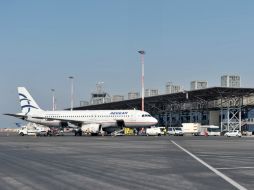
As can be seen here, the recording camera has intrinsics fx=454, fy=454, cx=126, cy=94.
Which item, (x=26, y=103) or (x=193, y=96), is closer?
(x=26, y=103)

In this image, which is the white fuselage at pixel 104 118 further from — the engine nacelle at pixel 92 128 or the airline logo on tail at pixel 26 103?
the airline logo on tail at pixel 26 103

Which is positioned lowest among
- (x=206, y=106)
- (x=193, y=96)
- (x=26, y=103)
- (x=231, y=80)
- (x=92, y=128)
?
(x=92, y=128)

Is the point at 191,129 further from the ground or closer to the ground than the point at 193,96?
closer to the ground

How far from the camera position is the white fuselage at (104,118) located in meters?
72.7

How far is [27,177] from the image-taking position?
14.8 meters

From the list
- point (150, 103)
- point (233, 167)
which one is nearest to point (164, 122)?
point (150, 103)

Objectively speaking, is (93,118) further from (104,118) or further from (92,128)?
(92,128)

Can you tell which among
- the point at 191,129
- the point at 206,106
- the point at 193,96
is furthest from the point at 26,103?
the point at 206,106

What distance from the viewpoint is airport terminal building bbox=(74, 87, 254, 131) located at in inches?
3628

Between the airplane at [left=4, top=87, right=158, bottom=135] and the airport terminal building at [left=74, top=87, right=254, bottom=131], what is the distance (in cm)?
2072

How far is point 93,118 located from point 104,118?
2322mm

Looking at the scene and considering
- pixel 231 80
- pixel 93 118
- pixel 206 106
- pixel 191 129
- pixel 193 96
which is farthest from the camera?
pixel 231 80

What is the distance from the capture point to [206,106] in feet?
338

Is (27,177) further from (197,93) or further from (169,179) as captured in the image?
(197,93)
